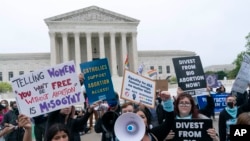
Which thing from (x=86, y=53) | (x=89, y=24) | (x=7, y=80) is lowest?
(x=7, y=80)

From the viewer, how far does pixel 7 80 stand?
70188 mm

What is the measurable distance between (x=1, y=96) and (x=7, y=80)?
23.3m

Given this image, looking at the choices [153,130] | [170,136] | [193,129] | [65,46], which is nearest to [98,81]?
[153,130]

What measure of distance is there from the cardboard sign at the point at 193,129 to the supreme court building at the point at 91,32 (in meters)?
57.0

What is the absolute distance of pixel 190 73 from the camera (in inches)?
294

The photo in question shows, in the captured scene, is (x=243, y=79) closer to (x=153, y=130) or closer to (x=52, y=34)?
(x=153, y=130)

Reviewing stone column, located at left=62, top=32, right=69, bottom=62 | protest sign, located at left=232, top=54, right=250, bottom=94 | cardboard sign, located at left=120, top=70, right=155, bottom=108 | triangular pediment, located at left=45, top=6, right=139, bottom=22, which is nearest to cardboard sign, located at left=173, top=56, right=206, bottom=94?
cardboard sign, located at left=120, top=70, right=155, bottom=108

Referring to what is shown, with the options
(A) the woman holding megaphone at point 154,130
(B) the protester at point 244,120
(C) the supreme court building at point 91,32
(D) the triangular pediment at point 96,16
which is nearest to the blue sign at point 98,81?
(A) the woman holding megaphone at point 154,130

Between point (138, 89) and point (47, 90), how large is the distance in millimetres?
2075

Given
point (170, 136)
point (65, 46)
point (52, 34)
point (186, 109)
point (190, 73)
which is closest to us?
point (170, 136)

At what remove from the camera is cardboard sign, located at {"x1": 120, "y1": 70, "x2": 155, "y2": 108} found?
21.6ft

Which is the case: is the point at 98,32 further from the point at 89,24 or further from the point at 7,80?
the point at 7,80

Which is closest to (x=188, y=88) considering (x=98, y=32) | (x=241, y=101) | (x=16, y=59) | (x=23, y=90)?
Result: (x=241, y=101)

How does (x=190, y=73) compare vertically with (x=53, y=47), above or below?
above
